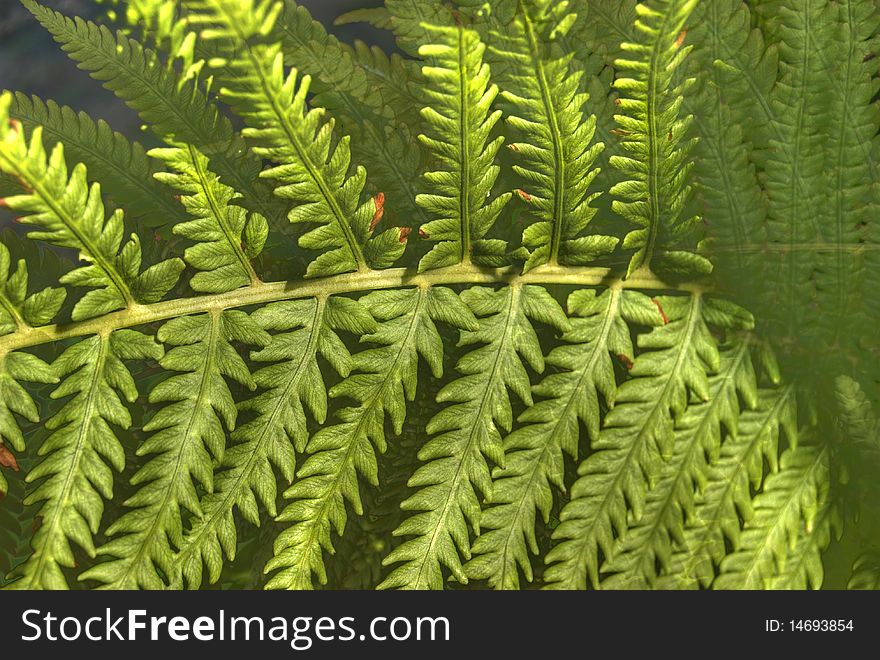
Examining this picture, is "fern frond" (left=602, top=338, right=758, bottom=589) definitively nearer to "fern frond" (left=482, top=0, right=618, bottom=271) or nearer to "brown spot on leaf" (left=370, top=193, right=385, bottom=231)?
"fern frond" (left=482, top=0, right=618, bottom=271)

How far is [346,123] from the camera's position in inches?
59.0

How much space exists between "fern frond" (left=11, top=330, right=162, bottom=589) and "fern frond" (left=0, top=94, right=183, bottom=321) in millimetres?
77

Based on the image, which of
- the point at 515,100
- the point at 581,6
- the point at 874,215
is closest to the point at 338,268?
the point at 515,100

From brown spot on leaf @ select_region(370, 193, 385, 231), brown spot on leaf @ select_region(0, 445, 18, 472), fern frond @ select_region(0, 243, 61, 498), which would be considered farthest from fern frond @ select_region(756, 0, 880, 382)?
brown spot on leaf @ select_region(0, 445, 18, 472)

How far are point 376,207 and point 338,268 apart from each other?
0.16 metres

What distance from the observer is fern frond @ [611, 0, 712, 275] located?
1.21 m

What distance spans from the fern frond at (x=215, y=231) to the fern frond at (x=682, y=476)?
849 millimetres

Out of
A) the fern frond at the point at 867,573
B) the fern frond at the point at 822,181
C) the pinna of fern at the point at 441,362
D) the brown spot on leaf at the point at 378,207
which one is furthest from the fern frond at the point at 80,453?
the fern frond at the point at 867,573

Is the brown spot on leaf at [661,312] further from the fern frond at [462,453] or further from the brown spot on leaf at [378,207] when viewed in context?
the brown spot on leaf at [378,207]

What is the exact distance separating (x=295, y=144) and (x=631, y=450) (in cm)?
81

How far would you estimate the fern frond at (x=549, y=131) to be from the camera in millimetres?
1224

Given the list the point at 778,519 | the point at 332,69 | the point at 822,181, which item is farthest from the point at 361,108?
the point at 778,519

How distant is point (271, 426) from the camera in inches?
52.2

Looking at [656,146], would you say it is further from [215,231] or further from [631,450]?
[215,231]
